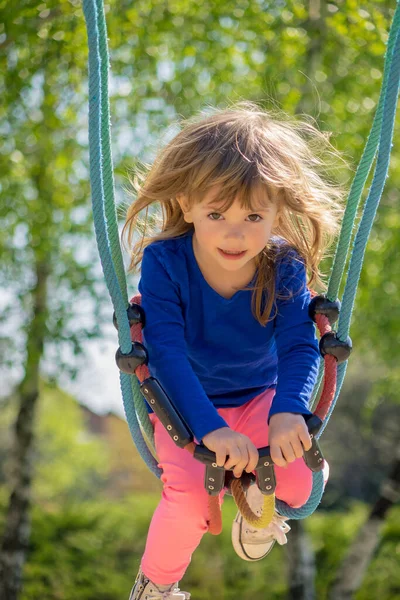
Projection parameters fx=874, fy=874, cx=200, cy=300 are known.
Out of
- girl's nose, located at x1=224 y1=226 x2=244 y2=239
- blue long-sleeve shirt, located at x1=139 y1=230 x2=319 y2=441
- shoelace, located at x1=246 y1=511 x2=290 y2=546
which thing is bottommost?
shoelace, located at x1=246 y1=511 x2=290 y2=546

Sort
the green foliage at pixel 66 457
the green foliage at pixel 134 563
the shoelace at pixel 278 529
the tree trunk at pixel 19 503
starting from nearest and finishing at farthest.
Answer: the shoelace at pixel 278 529 < the tree trunk at pixel 19 503 < the green foliage at pixel 134 563 < the green foliage at pixel 66 457

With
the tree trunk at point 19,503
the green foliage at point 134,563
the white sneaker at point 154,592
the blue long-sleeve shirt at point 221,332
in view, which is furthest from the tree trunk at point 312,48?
the green foliage at point 134,563

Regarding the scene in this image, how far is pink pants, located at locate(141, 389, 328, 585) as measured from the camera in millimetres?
2006

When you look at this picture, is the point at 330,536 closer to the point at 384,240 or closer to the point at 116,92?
the point at 384,240

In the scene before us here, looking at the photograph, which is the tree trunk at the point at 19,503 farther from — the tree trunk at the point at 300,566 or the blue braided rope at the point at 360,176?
the blue braided rope at the point at 360,176

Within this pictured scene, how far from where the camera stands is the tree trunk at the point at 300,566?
7578mm

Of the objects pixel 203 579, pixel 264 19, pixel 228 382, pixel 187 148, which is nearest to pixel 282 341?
pixel 228 382

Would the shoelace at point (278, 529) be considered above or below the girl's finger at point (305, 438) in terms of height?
below

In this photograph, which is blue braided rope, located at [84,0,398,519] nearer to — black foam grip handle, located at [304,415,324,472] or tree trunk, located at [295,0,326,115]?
black foam grip handle, located at [304,415,324,472]

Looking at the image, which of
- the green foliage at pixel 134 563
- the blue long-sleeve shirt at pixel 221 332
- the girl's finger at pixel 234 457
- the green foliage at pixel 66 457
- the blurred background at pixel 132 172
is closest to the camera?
the girl's finger at pixel 234 457

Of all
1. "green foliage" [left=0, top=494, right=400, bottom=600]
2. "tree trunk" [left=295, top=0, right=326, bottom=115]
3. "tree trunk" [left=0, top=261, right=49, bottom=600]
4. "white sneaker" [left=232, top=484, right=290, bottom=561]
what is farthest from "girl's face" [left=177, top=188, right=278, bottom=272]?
"green foliage" [left=0, top=494, right=400, bottom=600]

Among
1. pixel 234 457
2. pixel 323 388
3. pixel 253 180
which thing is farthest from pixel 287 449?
pixel 253 180

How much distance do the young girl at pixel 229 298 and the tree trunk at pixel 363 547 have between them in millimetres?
5641

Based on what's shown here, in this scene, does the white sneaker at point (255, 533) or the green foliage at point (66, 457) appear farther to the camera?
the green foliage at point (66, 457)
